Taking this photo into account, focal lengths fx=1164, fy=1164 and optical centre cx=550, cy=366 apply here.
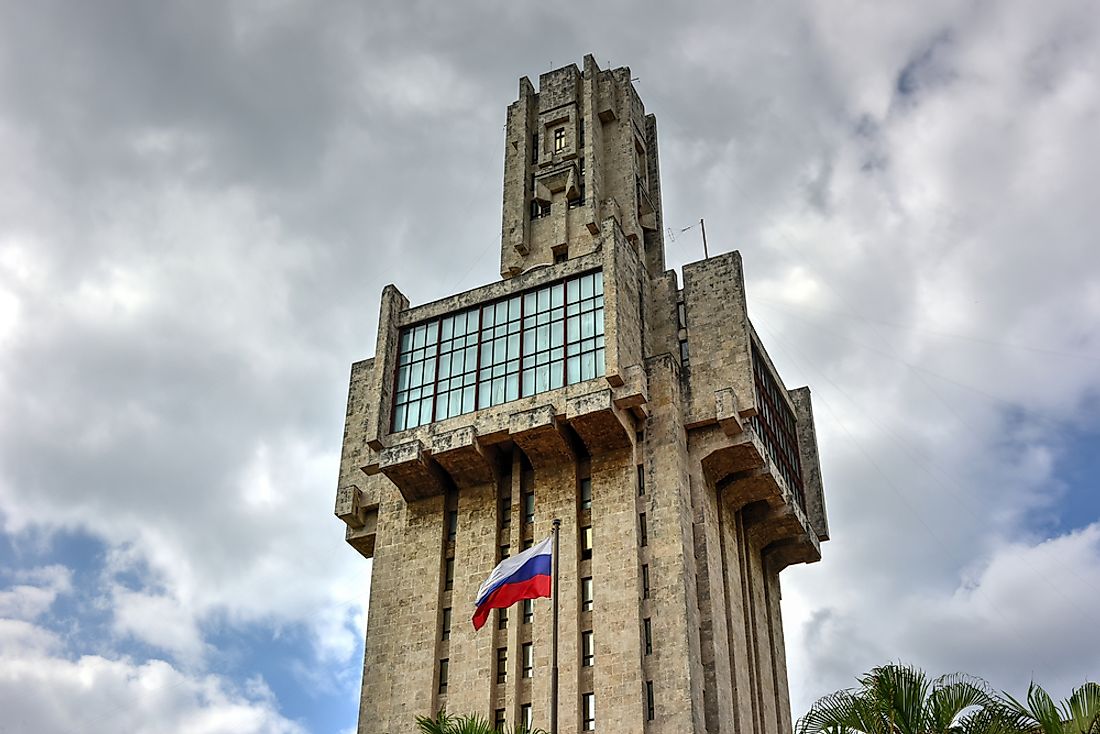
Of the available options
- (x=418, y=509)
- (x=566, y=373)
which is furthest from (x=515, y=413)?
(x=418, y=509)

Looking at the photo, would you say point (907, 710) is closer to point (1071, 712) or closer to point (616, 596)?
point (1071, 712)

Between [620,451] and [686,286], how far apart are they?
11190 mm

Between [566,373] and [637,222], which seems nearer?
[566,373]

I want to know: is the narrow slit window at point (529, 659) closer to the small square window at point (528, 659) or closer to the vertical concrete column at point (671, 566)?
the small square window at point (528, 659)

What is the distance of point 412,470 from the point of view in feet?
177

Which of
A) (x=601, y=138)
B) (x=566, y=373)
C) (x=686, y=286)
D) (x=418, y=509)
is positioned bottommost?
(x=418, y=509)

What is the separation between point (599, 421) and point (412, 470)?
9305 millimetres

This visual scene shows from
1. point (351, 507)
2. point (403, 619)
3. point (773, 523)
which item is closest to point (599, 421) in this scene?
point (403, 619)

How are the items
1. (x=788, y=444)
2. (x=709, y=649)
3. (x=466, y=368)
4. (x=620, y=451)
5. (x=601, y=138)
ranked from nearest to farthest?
1. (x=709, y=649)
2. (x=620, y=451)
3. (x=466, y=368)
4. (x=788, y=444)
5. (x=601, y=138)

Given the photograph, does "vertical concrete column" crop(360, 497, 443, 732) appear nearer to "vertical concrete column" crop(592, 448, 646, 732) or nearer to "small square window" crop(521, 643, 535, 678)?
"small square window" crop(521, 643, 535, 678)

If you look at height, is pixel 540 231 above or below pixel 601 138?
below

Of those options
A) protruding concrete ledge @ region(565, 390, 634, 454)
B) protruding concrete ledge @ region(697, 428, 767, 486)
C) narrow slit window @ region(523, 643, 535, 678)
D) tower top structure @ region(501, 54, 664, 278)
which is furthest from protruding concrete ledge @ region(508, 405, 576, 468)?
tower top structure @ region(501, 54, 664, 278)

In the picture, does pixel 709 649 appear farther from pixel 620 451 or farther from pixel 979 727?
pixel 979 727

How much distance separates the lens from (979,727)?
20688mm
